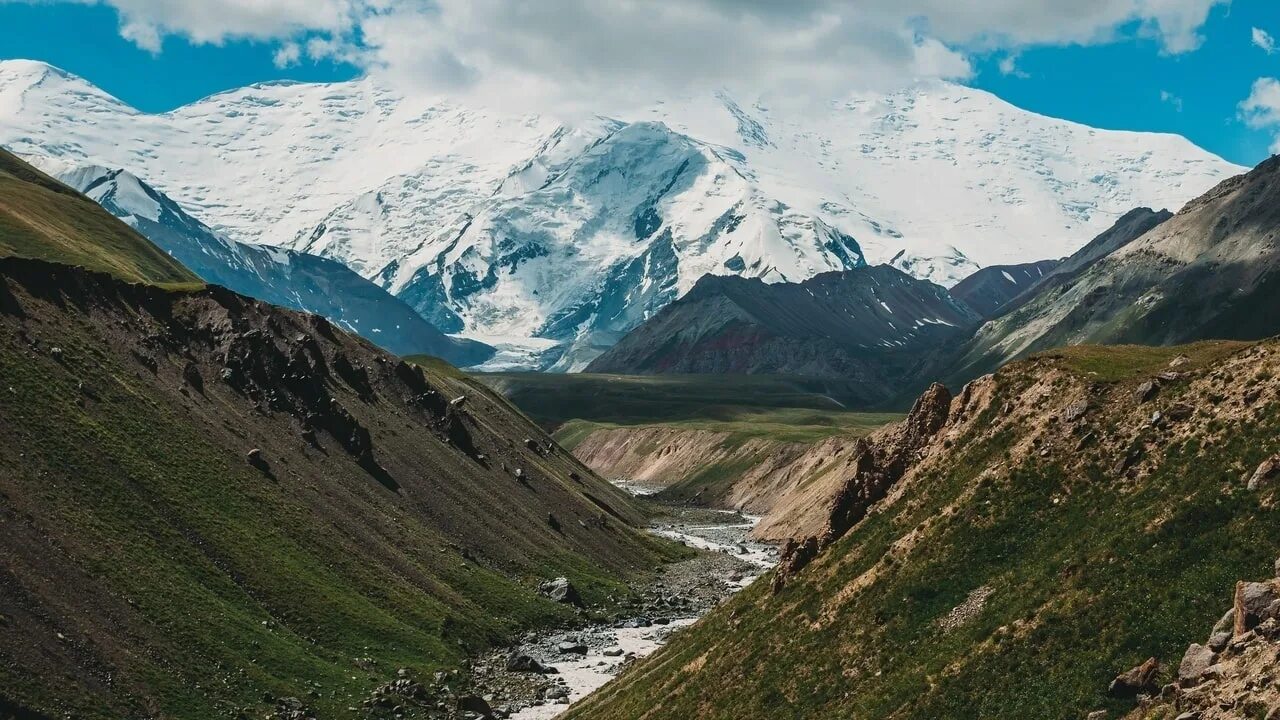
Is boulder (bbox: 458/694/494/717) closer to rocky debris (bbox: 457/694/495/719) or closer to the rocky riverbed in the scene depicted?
rocky debris (bbox: 457/694/495/719)

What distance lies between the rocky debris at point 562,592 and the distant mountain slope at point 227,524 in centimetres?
216

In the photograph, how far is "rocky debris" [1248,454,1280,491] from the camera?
54.8 meters

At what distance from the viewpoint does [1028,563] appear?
2431 inches

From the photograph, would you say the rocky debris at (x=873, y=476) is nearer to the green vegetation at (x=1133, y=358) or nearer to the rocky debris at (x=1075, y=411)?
the green vegetation at (x=1133, y=358)

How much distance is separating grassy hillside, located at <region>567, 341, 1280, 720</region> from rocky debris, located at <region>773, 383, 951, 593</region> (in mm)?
1523

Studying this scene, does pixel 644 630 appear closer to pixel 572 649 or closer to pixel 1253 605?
pixel 572 649

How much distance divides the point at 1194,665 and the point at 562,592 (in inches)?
3525

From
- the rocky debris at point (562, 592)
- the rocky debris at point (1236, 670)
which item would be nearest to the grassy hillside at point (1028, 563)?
the rocky debris at point (1236, 670)

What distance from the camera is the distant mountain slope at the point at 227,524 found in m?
75.3

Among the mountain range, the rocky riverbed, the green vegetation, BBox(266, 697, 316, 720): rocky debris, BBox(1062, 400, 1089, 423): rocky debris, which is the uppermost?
the green vegetation

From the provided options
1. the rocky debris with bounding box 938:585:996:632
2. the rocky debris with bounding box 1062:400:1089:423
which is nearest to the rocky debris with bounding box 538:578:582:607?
the rocky debris with bounding box 1062:400:1089:423

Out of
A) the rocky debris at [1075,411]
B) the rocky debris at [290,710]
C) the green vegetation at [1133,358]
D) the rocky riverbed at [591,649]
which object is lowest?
the rocky riverbed at [591,649]

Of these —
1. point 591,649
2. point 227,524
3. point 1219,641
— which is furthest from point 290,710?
point 1219,641

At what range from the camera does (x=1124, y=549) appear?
5631cm
